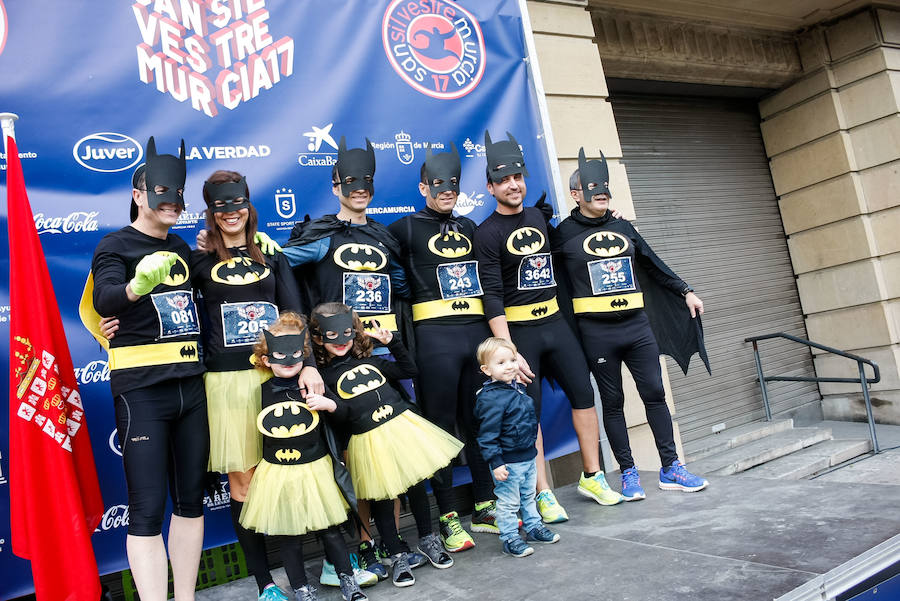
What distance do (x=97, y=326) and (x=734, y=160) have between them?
24.1ft

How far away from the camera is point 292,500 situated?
288cm

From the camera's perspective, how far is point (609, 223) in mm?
4238

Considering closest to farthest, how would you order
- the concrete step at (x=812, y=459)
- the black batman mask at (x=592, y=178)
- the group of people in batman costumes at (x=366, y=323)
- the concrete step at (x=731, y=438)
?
the group of people in batman costumes at (x=366, y=323)
the black batman mask at (x=592, y=178)
the concrete step at (x=812, y=459)
the concrete step at (x=731, y=438)

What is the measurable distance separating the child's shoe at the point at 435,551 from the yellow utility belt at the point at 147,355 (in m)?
1.43

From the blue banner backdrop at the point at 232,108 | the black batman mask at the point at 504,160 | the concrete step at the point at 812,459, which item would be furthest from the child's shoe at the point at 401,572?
the concrete step at the point at 812,459

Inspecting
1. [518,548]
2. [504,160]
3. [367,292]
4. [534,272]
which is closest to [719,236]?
[534,272]

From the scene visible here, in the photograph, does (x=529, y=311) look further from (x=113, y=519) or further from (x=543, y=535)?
(x=113, y=519)

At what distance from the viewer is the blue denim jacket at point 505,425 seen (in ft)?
10.8

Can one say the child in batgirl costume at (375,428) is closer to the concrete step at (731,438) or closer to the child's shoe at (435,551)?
the child's shoe at (435,551)

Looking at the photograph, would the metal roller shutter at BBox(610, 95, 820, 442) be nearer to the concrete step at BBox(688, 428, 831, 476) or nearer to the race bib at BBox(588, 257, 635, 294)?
the concrete step at BBox(688, 428, 831, 476)

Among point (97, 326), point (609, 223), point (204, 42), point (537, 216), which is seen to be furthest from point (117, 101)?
point (609, 223)

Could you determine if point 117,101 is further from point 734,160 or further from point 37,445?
point 734,160

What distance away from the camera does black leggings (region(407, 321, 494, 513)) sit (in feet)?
11.9

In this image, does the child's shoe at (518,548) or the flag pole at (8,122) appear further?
the child's shoe at (518,548)
